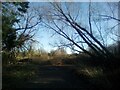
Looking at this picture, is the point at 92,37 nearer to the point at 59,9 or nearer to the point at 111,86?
the point at 59,9

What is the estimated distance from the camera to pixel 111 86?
11.6 metres

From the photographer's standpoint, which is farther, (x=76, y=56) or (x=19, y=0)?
(x=76, y=56)

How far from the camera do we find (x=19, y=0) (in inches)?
749

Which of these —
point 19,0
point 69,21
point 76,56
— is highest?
point 19,0

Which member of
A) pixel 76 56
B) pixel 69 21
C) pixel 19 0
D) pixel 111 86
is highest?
pixel 19 0

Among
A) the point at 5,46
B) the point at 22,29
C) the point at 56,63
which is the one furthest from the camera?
the point at 56,63

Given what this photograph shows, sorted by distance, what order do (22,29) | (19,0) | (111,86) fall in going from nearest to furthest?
1. (111,86)
2. (19,0)
3. (22,29)

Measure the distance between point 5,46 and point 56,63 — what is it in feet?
36.8

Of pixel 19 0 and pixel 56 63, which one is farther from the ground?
pixel 19 0

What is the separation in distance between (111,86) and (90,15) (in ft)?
28.4

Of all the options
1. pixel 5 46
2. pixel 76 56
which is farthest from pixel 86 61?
pixel 5 46

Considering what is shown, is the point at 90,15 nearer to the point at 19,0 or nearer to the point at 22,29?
the point at 19,0

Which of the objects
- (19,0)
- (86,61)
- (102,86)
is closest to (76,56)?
(86,61)

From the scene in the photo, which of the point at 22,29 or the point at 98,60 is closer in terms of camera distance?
the point at 98,60
